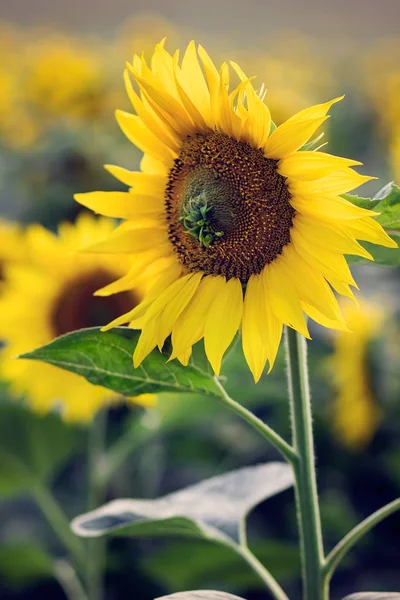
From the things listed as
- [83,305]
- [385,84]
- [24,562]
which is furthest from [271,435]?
[385,84]

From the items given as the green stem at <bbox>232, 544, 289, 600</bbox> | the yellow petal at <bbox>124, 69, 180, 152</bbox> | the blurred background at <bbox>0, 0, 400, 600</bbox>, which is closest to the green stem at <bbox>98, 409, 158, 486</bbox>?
the blurred background at <bbox>0, 0, 400, 600</bbox>

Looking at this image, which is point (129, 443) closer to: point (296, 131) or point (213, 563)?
point (213, 563)

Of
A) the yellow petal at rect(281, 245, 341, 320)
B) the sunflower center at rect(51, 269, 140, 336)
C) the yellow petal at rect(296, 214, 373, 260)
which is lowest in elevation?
the sunflower center at rect(51, 269, 140, 336)

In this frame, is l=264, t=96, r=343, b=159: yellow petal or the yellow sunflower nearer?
l=264, t=96, r=343, b=159: yellow petal

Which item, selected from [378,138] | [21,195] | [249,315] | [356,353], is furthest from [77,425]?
[378,138]

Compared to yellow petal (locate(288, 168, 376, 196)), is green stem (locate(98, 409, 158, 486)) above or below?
below

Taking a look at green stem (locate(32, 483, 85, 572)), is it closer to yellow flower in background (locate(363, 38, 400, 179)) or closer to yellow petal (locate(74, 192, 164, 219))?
yellow petal (locate(74, 192, 164, 219))
